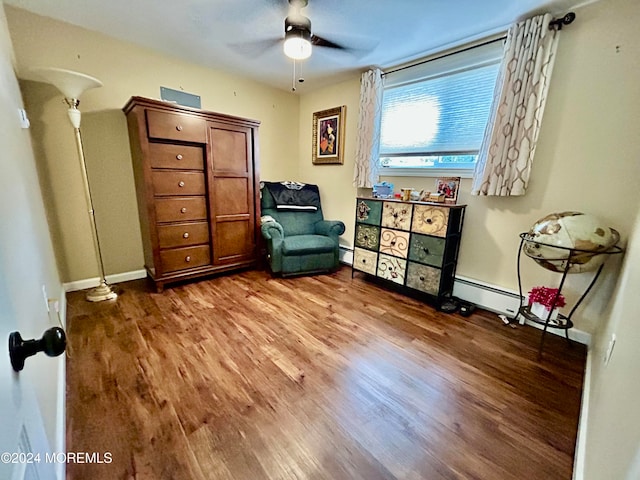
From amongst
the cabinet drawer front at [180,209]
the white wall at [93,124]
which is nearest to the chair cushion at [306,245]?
the cabinet drawer front at [180,209]

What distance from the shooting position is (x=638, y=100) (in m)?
1.72

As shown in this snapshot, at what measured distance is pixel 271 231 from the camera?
3.08m

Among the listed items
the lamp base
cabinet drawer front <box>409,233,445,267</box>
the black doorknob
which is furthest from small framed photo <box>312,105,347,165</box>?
the black doorknob

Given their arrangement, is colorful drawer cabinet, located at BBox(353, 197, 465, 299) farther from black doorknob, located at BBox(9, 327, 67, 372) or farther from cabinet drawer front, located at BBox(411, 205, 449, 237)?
black doorknob, located at BBox(9, 327, 67, 372)

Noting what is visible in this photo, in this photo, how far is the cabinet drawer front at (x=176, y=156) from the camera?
8.08ft

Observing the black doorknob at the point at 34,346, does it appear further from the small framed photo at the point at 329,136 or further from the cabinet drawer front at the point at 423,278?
the small framed photo at the point at 329,136

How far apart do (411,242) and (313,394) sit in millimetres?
1674

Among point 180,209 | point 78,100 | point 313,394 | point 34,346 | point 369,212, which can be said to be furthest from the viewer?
point 369,212

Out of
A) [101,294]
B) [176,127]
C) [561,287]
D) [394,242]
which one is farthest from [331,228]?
[101,294]

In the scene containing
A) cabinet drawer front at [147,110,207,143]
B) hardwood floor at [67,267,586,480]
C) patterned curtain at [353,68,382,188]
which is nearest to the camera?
hardwood floor at [67,267,586,480]

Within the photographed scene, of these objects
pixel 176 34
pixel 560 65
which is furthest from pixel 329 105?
pixel 560 65

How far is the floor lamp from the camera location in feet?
6.41

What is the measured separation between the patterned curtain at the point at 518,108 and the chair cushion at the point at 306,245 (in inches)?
Answer: 64.8

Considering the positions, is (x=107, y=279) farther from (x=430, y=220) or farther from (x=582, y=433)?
(x=582, y=433)
